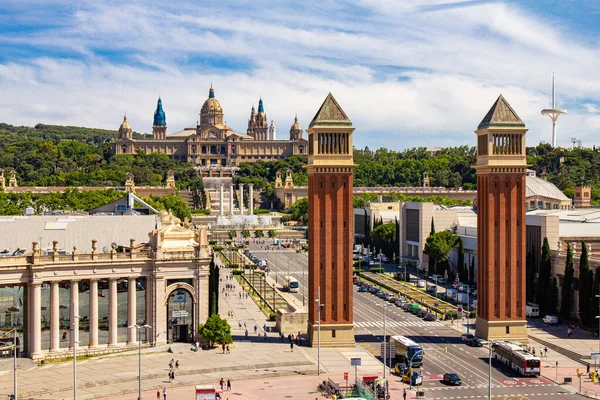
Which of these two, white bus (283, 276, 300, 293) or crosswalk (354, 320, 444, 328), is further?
white bus (283, 276, 300, 293)

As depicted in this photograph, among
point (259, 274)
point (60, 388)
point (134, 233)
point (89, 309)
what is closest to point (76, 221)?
point (134, 233)

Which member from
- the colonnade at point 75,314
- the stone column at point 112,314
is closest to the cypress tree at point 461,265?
the colonnade at point 75,314

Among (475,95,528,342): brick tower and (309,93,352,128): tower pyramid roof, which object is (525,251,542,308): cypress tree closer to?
(475,95,528,342): brick tower

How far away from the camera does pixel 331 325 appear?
80750 mm

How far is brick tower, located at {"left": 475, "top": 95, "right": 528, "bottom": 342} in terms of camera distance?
83.0 meters

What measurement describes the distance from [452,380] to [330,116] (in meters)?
27.5

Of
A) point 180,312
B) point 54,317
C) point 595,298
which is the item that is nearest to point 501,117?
point 595,298

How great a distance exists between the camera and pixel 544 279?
99.6 metres

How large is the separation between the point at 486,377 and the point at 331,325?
16493 millimetres

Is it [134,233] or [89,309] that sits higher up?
[134,233]

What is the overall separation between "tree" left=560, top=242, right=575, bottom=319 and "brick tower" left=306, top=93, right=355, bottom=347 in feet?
89.7

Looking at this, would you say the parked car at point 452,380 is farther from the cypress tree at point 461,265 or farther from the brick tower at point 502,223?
the cypress tree at point 461,265

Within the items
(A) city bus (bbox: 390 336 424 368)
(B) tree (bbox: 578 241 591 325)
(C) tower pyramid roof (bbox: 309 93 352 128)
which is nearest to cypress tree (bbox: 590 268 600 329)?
(B) tree (bbox: 578 241 591 325)

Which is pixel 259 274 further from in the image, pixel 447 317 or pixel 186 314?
pixel 186 314
